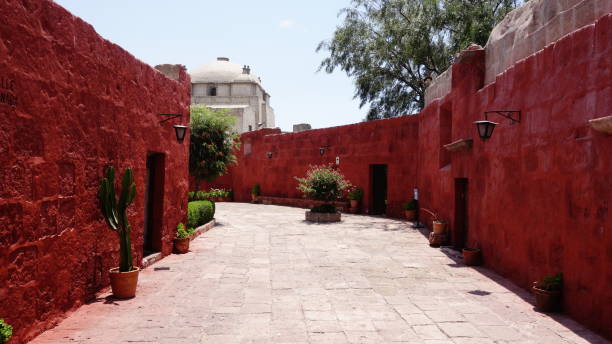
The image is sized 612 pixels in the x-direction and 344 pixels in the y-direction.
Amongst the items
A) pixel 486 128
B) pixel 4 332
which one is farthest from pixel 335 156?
pixel 4 332

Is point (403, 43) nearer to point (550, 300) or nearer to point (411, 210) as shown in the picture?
point (411, 210)

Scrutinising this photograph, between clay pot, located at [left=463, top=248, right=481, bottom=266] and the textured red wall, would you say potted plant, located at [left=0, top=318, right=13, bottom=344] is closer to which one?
the textured red wall

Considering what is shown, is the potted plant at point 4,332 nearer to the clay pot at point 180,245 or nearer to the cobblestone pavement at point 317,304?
the cobblestone pavement at point 317,304

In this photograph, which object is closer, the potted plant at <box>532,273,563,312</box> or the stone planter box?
the potted plant at <box>532,273,563,312</box>

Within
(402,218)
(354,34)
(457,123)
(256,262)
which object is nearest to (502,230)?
(457,123)

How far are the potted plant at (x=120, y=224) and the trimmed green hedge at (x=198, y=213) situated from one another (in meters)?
4.69

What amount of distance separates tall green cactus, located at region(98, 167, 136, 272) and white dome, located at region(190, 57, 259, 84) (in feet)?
101

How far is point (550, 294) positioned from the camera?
5203 mm

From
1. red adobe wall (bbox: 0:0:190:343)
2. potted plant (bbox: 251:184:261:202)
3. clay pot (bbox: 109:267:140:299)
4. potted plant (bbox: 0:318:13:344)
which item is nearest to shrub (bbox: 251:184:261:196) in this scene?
potted plant (bbox: 251:184:261:202)

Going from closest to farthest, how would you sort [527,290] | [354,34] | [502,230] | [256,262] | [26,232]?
[26,232]
[527,290]
[502,230]
[256,262]
[354,34]

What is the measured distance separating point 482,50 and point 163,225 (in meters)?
6.74

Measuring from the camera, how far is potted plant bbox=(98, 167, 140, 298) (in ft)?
17.9

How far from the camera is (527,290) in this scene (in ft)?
20.3

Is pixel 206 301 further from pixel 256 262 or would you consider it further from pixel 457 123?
pixel 457 123
